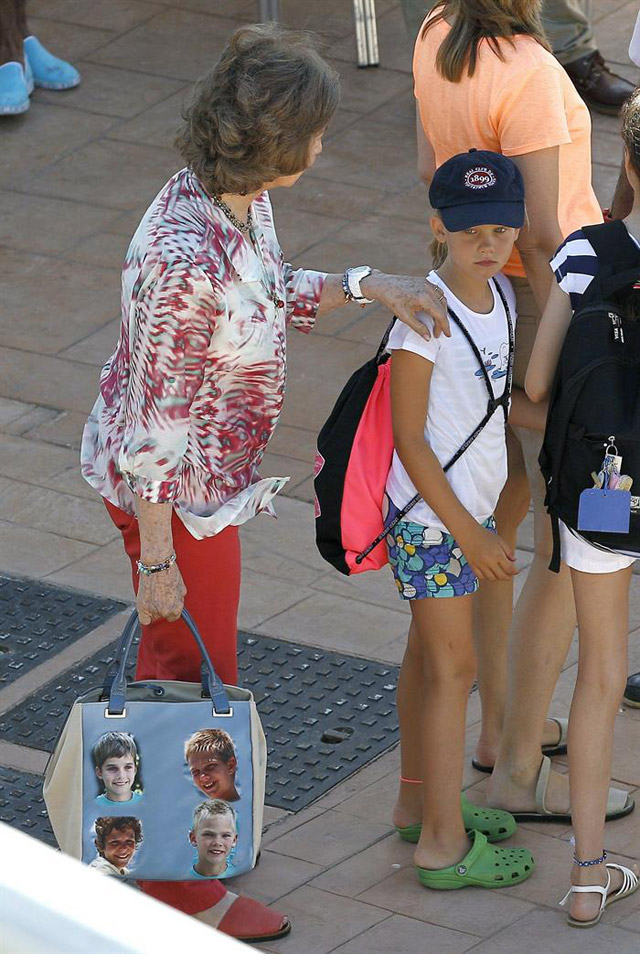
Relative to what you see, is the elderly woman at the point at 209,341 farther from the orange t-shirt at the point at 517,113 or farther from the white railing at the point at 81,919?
the white railing at the point at 81,919

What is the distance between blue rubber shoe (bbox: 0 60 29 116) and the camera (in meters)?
8.30

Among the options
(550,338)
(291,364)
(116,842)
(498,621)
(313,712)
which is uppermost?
(550,338)

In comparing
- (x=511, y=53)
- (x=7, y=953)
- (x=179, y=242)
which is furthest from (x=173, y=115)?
(x=7, y=953)

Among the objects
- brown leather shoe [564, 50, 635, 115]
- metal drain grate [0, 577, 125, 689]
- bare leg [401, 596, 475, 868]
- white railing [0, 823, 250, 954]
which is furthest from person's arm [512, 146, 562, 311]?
brown leather shoe [564, 50, 635, 115]

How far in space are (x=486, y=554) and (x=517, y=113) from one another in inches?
38.4

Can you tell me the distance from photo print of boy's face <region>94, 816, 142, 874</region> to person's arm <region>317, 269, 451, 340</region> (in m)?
1.10

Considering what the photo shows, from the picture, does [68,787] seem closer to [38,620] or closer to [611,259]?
[611,259]

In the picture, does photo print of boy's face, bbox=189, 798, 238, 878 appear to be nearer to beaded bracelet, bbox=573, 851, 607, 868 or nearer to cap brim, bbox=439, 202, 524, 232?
beaded bracelet, bbox=573, 851, 607, 868

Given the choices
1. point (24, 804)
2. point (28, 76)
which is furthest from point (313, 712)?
point (28, 76)

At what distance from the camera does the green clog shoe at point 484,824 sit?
3.81 m

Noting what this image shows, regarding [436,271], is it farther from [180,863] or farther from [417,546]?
[180,863]

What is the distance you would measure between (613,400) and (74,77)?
605cm

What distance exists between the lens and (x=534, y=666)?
3.83 metres

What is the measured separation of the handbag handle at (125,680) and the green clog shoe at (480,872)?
2.33 ft
